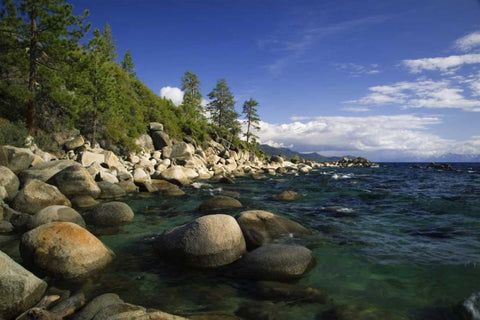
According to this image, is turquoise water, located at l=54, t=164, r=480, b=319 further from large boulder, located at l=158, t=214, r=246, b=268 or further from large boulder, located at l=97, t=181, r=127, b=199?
large boulder, located at l=97, t=181, r=127, b=199

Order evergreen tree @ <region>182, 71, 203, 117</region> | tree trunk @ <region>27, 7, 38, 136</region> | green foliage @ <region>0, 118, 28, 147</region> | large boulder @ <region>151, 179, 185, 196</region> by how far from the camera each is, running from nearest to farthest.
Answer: green foliage @ <region>0, 118, 28, 147</region> → large boulder @ <region>151, 179, 185, 196</region> → tree trunk @ <region>27, 7, 38, 136</region> → evergreen tree @ <region>182, 71, 203, 117</region>

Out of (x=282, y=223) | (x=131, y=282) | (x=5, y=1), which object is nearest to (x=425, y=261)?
(x=282, y=223)

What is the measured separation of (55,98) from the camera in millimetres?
17703

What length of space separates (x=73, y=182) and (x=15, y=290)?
29.1 feet

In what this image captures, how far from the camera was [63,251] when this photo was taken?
5.41 meters

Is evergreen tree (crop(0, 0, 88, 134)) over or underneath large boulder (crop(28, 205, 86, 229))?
over

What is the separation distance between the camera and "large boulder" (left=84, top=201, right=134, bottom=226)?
354 inches

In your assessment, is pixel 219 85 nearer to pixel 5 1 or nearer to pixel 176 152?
pixel 176 152

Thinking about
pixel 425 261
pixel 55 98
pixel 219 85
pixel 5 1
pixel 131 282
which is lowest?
pixel 131 282

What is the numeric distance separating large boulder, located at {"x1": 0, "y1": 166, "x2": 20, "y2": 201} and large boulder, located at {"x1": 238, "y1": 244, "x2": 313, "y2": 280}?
31.7 ft

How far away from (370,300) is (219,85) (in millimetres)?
62181

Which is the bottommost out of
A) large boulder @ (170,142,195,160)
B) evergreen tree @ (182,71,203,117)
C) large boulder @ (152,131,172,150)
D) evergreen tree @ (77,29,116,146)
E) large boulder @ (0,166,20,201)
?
large boulder @ (0,166,20,201)

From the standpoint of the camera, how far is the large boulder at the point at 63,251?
210 inches

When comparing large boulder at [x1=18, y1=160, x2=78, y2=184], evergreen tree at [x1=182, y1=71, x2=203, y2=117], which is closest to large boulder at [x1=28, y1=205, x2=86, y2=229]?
large boulder at [x1=18, y1=160, x2=78, y2=184]
